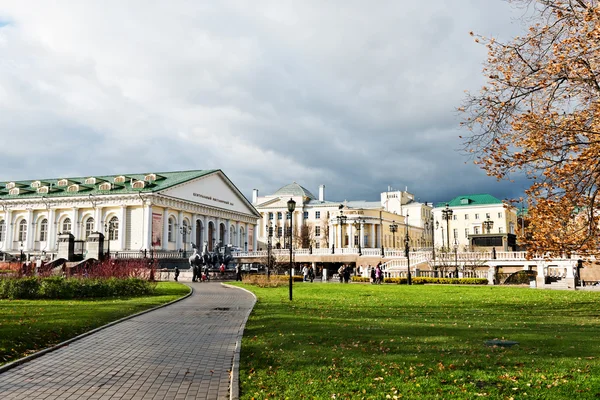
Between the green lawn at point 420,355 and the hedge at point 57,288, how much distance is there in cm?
1088

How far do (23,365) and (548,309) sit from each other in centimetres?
1514

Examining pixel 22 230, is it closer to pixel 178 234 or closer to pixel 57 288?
pixel 178 234

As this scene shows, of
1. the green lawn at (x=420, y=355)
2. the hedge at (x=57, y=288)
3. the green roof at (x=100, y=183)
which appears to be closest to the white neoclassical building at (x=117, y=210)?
the green roof at (x=100, y=183)

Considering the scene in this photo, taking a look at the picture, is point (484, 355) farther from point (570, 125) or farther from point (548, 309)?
point (548, 309)

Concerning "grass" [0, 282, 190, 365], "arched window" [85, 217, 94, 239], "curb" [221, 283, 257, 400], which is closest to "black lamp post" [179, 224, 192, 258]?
"arched window" [85, 217, 94, 239]

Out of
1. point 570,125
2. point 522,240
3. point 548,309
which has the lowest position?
point 548,309

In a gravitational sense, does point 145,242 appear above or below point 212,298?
above

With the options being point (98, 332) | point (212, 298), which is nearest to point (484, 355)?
point (98, 332)

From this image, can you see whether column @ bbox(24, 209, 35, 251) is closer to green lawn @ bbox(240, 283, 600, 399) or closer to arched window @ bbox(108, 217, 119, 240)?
arched window @ bbox(108, 217, 119, 240)

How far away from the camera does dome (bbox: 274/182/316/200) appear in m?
118

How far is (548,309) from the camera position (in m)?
16.7

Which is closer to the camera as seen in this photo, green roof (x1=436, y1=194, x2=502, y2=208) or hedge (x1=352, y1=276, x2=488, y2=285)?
hedge (x1=352, y1=276, x2=488, y2=285)

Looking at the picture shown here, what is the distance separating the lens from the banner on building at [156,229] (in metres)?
63.7

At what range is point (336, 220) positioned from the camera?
90.6m
